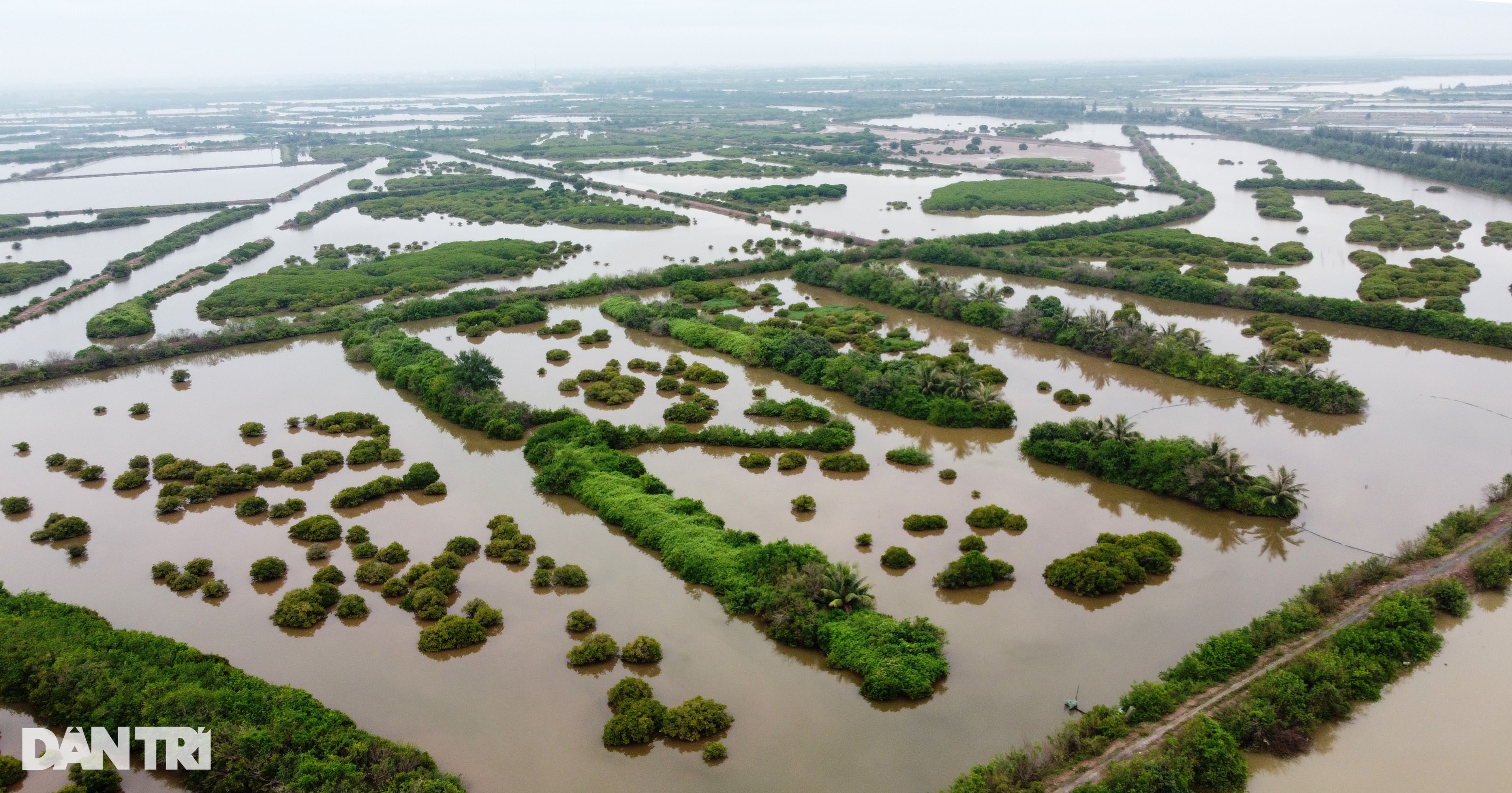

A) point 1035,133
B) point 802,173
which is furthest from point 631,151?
point 1035,133

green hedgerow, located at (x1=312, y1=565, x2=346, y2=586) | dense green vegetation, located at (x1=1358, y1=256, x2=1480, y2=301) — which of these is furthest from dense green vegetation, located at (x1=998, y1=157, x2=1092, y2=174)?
green hedgerow, located at (x1=312, y1=565, x2=346, y2=586)

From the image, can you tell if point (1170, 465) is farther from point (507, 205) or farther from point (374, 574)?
point (507, 205)

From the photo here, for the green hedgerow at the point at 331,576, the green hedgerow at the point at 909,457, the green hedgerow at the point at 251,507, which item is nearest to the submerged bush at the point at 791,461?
the green hedgerow at the point at 909,457

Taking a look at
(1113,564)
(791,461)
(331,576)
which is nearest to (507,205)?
(791,461)

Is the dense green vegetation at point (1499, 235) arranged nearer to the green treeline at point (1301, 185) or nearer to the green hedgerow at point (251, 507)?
the green treeline at point (1301, 185)

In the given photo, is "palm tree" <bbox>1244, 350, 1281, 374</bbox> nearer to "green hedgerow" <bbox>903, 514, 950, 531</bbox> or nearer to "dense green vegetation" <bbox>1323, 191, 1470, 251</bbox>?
"green hedgerow" <bbox>903, 514, 950, 531</bbox>

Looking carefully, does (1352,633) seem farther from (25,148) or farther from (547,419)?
(25,148)
